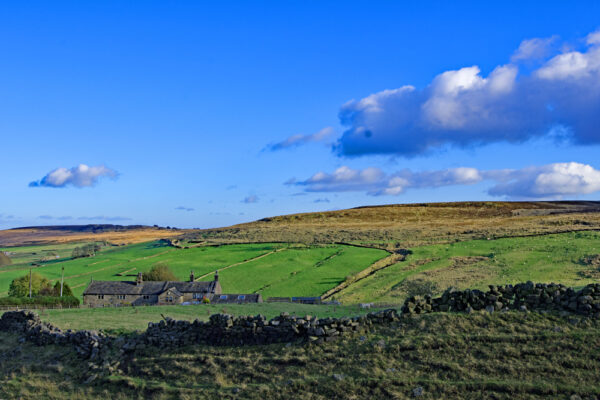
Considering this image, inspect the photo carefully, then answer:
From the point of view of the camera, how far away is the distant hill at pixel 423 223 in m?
90.1

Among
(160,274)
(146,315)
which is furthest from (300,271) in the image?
(146,315)

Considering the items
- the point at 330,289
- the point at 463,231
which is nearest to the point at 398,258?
the point at 330,289

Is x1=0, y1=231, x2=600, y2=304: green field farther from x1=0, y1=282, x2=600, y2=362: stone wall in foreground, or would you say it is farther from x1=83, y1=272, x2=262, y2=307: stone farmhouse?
x1=0, y1=282, x2=600, y2=362: stone wall in foreground

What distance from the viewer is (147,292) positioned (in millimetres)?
85750

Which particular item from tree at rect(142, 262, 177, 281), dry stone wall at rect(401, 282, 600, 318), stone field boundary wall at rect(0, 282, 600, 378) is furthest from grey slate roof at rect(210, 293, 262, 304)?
dry stone wall at rect(401, 282, 600, 318)

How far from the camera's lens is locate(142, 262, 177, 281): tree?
9219cm

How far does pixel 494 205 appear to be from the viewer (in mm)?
136125

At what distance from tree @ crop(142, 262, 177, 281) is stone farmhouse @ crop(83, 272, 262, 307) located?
13.1 feet

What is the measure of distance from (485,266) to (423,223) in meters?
57.9

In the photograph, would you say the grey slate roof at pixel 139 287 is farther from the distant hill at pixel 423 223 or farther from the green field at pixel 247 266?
the distant hill at pixel 423 223

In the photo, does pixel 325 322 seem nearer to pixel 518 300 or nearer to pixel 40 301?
pixel 518 300

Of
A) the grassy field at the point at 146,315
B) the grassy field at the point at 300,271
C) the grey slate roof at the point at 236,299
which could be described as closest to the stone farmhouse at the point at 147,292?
the grassy field at the point at 300,271

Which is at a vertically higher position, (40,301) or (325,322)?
(325,322)

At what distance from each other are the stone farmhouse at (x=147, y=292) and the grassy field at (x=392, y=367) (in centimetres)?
6077
